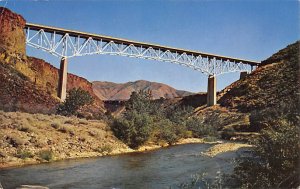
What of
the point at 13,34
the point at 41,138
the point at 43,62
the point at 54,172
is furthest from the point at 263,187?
the point at 43,62

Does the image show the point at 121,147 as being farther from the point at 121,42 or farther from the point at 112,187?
the point at 121,42

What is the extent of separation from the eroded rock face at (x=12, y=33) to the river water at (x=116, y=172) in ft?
94.1

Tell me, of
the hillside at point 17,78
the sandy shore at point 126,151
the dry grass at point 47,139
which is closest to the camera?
the sandy shore at point 126,151

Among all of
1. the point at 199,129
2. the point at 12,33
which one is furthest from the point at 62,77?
the point at 199,129

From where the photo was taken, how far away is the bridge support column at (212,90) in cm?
6159

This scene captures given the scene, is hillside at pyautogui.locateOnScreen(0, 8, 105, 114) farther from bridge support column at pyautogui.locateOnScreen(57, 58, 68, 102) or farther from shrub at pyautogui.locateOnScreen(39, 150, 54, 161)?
shrub at pyautogui.locateOnScreen(39, 150, 54, 161)

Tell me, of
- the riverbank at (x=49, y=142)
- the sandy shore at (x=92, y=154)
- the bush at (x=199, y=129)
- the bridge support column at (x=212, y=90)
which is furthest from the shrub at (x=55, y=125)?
the bridge support column at (x=212, y=90)

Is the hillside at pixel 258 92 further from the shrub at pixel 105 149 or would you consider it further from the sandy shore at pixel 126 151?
the shrub at pixel 105 149

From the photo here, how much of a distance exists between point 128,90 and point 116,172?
15225cm

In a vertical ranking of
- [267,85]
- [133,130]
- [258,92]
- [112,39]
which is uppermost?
[112,39]

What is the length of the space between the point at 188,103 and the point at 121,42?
28.5m

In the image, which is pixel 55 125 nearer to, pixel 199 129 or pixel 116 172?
pixel 116 172

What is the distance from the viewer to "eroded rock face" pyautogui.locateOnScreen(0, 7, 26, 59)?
4294 centimetres

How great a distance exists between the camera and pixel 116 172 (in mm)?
14914
